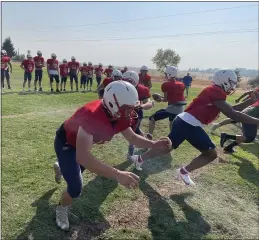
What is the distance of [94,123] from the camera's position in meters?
3.01

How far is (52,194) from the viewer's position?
176 inches

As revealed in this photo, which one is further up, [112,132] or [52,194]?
[112,132]

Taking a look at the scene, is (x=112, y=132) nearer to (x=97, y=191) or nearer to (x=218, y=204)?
(x=97, y=191)

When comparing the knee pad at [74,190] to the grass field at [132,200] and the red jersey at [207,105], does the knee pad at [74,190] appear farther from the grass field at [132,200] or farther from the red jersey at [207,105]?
the red jersey at [207,105]

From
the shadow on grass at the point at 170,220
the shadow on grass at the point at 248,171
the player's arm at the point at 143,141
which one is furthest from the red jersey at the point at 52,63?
the player's arm at the point at 143,141

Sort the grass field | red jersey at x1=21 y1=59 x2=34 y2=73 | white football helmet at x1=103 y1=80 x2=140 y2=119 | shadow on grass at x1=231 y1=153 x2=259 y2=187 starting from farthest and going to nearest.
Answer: red jersey at x1=21 y1=59 x2=34 y2=73 → shadow on grass at x1=231 y1=153 x2=259 y2=187 → the grass field → white football helmet at x1=103 y1=80 x2=140 y2=119

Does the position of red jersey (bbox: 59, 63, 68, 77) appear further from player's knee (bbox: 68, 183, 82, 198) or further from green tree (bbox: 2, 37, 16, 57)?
green tree (bbox: 2, 37, 16, 57)

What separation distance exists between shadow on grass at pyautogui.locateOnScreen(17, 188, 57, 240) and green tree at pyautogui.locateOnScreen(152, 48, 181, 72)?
62.3 meters

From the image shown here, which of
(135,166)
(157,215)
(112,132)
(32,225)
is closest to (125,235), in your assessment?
(157,215)

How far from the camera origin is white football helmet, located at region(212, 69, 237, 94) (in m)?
4.83

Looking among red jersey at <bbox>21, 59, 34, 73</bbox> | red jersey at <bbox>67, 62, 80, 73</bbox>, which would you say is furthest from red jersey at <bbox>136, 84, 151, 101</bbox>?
red jersey at <bbox>67, 62, 80, 73</bbox>

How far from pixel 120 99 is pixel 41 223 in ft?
5.98

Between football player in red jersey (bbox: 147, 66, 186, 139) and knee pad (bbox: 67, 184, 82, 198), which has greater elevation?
football player in red jersey (bbox: 147, 66, 186, 139)

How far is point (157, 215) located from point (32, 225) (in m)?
1.60
